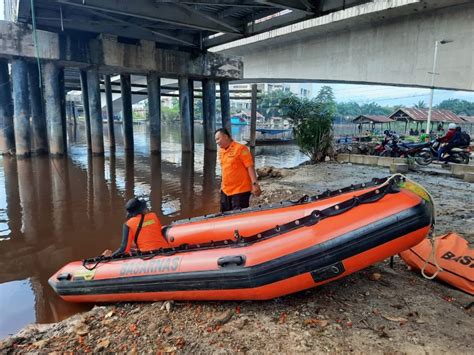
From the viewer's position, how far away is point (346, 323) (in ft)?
7.23

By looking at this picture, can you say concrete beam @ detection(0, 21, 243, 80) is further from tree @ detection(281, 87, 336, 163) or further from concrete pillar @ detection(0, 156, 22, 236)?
tree @ detection(281, 87, 336, 163)

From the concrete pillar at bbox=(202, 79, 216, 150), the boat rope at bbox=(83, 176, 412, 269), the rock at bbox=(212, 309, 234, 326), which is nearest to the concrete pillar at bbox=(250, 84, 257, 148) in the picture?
the concrete pillar at bbox=(202, 79, 216, 150)

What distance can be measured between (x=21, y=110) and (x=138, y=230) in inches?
426

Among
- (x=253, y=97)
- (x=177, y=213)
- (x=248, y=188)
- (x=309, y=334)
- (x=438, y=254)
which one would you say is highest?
(x=253, y=97)

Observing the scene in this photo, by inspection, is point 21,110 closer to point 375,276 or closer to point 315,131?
point 315,131

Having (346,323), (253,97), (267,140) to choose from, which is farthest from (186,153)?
(346,323)

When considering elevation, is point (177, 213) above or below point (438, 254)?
below

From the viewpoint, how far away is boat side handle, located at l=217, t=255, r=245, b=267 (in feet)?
7.97

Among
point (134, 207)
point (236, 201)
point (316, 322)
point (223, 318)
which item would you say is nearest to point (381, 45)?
point (236, 201)

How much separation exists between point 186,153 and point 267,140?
6.88 meters

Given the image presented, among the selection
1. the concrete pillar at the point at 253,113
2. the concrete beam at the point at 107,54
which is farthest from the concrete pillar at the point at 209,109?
the concrete pillar at the point at 253,113

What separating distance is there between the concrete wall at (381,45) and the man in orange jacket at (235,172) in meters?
9.05

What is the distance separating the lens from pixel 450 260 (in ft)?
9.08

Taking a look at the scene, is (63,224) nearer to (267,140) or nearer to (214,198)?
(214,198)
